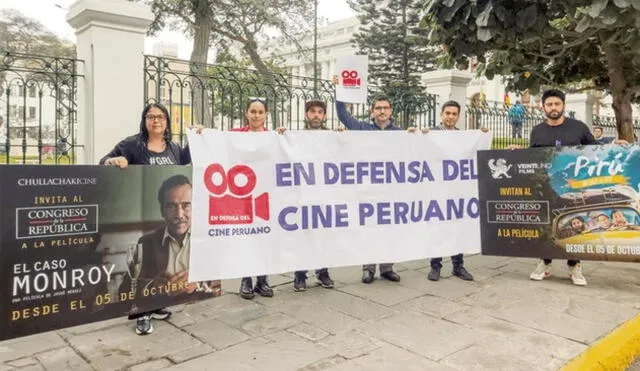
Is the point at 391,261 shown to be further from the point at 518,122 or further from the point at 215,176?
the point at 518,122

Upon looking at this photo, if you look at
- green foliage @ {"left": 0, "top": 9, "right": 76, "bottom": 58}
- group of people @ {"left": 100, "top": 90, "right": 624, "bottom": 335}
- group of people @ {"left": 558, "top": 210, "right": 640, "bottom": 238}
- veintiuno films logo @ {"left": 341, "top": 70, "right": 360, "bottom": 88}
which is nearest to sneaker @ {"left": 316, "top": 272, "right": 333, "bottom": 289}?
group of people @ {"left": 100, "top": 90, "right": 624, "bottom": 335}

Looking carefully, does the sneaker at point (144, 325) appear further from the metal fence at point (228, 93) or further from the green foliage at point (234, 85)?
the green foliage at point (234, 85)

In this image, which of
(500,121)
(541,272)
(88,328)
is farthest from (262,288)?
(500,121)

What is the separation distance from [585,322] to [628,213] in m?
1.39

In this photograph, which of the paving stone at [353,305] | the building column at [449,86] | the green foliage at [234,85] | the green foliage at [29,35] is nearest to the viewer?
the paving stone at [353,305]

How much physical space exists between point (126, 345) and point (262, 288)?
1468 mm

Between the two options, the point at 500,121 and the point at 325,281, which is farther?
the point at 500,121

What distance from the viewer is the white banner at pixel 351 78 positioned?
5.44m

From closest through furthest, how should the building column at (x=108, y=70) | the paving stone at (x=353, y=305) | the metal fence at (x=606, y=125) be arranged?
1. the paving stone at (x=353, y=305)
2. the building column at (x=108, y=70)
3. the metal fence at (x=606, y=125)

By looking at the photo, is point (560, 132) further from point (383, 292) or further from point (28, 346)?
point (28, 346)

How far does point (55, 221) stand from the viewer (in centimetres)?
316

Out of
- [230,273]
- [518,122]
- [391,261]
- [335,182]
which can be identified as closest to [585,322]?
[391,261]

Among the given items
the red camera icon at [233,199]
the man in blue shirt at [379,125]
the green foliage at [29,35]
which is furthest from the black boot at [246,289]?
the green foliage at [29,35]

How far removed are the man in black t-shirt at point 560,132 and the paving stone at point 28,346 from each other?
4489 millimetres
